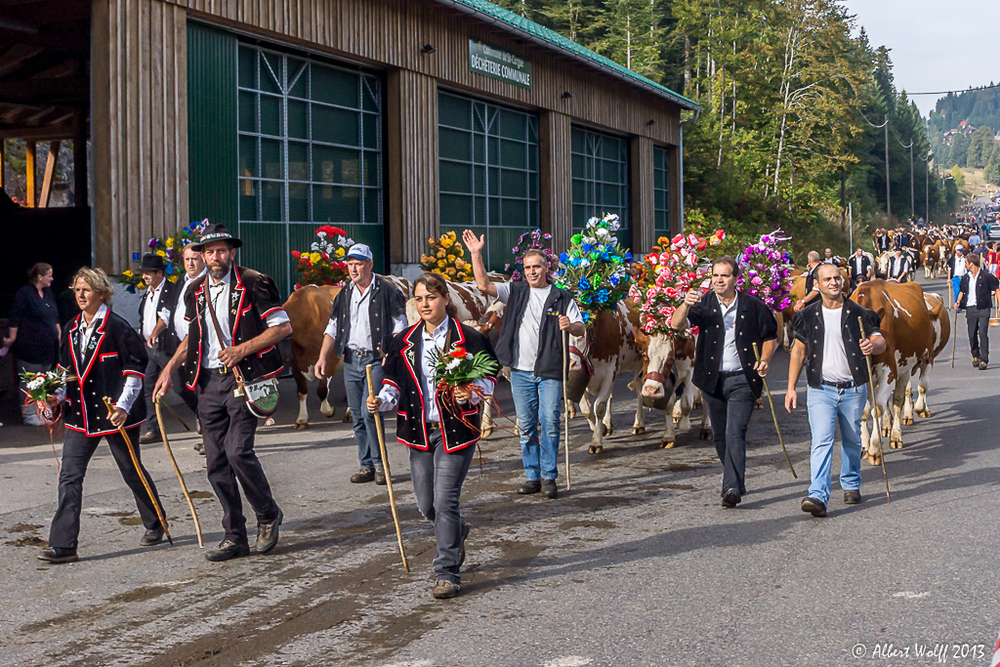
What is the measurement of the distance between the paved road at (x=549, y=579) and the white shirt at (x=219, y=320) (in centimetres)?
132

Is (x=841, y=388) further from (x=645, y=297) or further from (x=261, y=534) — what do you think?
(x=261, y=534)

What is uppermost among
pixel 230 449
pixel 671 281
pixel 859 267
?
pixel 859 267

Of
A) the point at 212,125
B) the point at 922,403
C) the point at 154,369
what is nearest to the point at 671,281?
the point at 922,403

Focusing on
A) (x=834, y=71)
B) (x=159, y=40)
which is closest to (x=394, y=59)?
(x=159, y=40)

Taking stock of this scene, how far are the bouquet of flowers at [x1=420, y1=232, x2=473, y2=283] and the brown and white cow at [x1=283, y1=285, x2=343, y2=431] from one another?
20.5 ft

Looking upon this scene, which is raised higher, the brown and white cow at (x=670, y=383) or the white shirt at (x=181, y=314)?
the white shirt at (x=181, y=314)

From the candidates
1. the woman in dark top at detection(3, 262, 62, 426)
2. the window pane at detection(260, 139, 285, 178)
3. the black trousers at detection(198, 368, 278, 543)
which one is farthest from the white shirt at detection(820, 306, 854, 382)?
the window pane at detection(260, 139, 285, 178)

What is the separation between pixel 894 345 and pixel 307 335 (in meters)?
7.04

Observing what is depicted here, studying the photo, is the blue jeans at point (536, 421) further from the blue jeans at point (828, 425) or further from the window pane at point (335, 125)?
the window pane at point (335, 125)

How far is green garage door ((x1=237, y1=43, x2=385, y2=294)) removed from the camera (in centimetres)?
1820

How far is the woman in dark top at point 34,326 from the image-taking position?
521 inches

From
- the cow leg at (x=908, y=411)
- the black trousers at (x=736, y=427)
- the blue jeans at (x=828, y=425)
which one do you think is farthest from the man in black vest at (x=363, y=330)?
the cow leg at (x=908, y=411)

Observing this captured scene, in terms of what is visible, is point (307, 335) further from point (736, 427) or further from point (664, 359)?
point (736, 427)

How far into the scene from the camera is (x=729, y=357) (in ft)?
28.6
